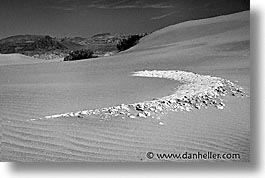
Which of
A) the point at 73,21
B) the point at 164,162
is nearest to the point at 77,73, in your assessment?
the point at 73,21

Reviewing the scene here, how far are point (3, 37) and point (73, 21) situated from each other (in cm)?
44

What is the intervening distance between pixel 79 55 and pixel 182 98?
69cm

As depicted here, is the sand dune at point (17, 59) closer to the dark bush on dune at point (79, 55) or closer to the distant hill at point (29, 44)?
the distant hill at point (29, 44)

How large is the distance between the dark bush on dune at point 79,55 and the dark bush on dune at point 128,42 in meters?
0.18

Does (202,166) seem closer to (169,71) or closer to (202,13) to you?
(169,71)

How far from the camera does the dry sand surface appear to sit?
2.34 meters

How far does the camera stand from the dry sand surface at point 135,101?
7.68 feet

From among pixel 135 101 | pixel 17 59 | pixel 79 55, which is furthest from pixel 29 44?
pixel 135 101

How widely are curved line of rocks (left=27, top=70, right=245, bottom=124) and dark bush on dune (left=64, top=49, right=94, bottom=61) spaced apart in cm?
31
